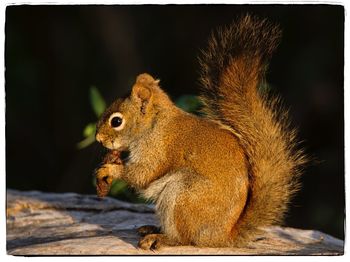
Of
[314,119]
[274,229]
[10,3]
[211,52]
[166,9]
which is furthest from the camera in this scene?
[166,9]

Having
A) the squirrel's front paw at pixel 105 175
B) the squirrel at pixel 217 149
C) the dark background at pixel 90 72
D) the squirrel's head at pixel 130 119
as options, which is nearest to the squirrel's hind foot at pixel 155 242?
the squirrel at pixel 217 149

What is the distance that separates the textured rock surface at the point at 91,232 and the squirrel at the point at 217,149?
0.12 m

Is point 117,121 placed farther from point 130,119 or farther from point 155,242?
point 155,242

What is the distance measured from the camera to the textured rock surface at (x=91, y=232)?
9.18 ft

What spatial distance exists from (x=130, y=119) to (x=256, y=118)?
50 centimetres

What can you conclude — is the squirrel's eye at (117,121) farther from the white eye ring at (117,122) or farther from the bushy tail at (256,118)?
the bushy tail at (256,118)

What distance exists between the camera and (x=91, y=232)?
10.5 feet

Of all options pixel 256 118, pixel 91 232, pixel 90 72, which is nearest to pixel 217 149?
pixel 256 118

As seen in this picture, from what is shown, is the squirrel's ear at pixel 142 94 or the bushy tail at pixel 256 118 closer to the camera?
the bushy tail at pixel 256 118

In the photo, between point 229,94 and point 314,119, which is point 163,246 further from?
point 314,119

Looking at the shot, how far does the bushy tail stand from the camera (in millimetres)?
2758

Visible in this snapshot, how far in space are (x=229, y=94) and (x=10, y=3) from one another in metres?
0.89

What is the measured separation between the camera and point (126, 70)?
249 inches

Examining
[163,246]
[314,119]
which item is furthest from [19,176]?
[163,246]
